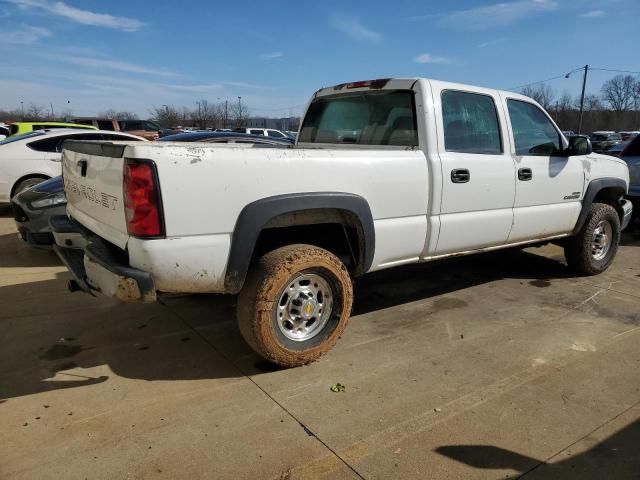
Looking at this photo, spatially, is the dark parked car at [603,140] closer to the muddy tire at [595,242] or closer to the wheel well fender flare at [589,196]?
the muddy tire at [595,242]

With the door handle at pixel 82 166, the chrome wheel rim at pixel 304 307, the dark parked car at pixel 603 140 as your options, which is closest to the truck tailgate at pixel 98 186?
the door handle at pixel 82 166

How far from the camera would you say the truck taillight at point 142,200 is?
2.68 metres

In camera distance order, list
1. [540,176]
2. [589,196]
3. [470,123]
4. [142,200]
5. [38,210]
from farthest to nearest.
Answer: [38,210] → [589,196] → [540,176] → [470,123] → [142,200]

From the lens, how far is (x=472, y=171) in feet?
13.5

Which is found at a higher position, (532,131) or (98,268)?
(532,131)

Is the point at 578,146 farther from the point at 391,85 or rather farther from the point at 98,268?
the point at 98,268

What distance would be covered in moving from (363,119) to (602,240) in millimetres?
3389

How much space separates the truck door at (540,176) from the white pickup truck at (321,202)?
17mm

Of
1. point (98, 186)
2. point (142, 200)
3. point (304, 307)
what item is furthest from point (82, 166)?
point (304, 307)

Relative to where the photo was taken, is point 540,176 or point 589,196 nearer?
point 540,176

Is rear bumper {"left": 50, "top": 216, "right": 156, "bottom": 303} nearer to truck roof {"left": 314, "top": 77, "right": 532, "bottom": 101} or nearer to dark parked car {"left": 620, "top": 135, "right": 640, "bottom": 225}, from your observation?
truck roof {"left": 314, "top": 77, "right": 532, "bottom": 101}

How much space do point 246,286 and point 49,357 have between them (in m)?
1.60

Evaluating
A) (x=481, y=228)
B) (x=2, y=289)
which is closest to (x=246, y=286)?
(x=481, y=228)

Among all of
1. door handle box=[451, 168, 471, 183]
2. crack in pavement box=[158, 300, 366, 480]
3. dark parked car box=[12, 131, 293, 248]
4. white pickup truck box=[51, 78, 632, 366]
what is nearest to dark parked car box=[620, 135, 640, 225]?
white pickup truck box=[51, 78, 632, 366]
